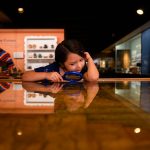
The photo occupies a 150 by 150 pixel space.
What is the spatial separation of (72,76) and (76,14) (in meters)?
8.53

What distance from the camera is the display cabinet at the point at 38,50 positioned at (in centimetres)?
682

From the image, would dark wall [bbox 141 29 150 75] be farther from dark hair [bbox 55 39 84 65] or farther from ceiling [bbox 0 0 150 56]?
dark hair [bbox 55 39 84 65]

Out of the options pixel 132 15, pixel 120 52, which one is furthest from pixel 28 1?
pixel 120 52

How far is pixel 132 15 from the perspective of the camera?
29.3 feet

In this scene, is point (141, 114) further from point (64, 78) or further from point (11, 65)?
point (11, 65)

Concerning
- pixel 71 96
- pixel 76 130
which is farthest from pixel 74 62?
pixel 76 130

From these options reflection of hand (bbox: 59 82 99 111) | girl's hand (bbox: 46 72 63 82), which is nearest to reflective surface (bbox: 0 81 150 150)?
reflection of hand (bbox: 59 82 99 111)

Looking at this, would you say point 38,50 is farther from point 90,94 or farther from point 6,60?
point 90,94

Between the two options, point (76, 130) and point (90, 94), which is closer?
point (76, 130)

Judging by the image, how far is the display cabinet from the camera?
6.82m

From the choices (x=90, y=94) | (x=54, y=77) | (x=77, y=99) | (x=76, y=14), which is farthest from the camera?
(x=76, y=14)

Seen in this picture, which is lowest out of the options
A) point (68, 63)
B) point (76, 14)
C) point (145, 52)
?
point (68, 63)

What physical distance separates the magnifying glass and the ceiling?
5.98m

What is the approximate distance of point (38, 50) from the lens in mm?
6887
